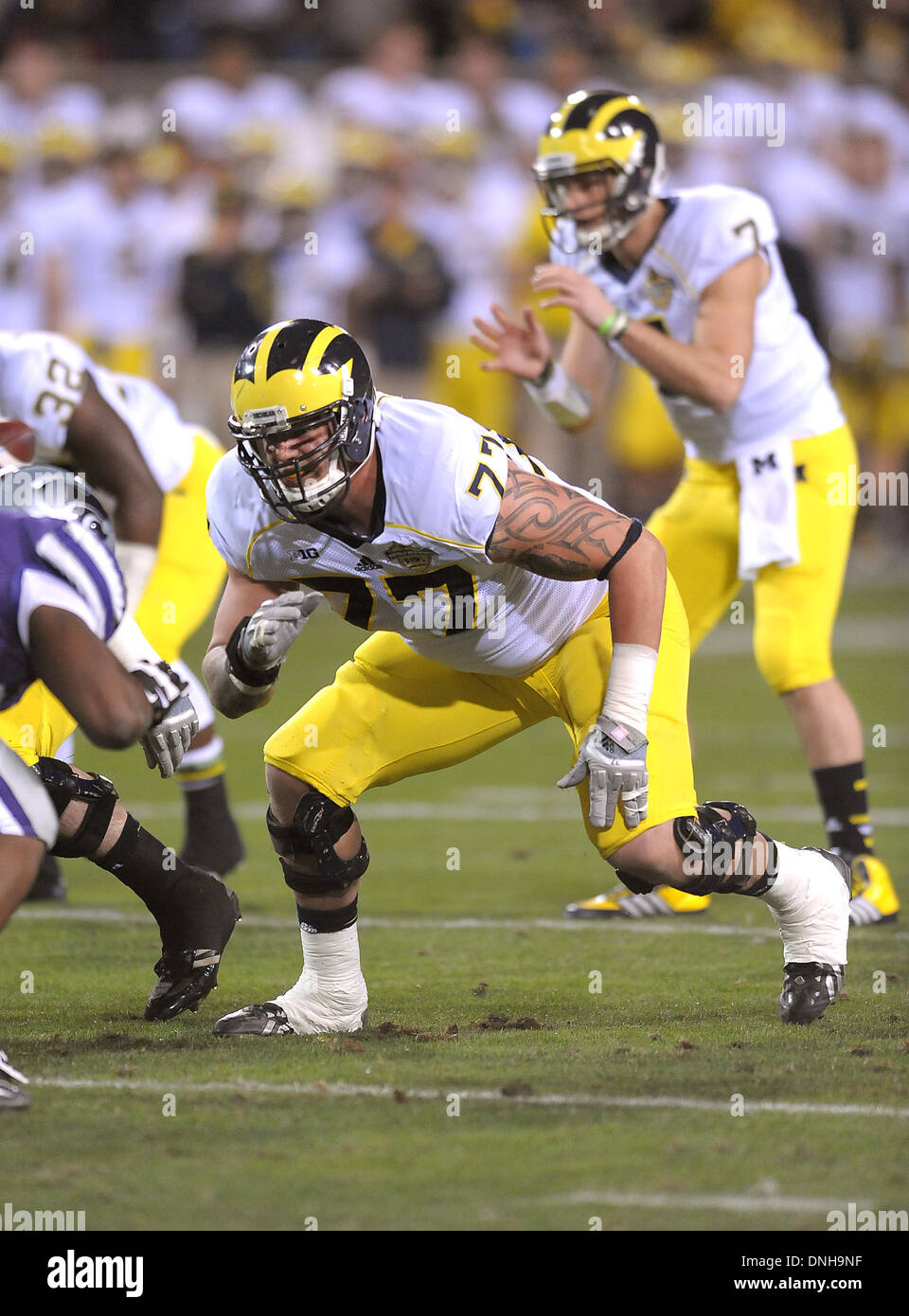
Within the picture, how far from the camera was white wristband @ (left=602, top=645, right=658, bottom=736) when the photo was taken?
3.90 metres

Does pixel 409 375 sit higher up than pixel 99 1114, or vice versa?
pixel 409 375

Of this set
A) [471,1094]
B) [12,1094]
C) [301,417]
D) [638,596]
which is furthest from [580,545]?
[12,1094]

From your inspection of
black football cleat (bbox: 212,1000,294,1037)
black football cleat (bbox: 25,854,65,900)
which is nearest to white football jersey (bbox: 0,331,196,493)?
black football cleat (bbox: 25,854,65,900)

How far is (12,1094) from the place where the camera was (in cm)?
353

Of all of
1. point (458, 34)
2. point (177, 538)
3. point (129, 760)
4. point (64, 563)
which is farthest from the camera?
point (458, 34)

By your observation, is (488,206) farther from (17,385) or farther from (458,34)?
(17,385)

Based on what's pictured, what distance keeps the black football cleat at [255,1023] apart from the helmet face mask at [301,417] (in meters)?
1.09

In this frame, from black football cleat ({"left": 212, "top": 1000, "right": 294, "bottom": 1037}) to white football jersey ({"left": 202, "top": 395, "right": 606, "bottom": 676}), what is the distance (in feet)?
2.78

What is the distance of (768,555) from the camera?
5.40 metres

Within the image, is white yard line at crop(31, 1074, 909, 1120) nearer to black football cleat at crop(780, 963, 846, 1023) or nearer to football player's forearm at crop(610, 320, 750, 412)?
Result: black football cleat at crop(780, 963, 846, 1023)

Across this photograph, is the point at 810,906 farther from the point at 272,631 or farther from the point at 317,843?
the point at 272,631

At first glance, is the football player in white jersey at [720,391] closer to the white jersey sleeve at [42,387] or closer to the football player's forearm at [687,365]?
the football player's forearm at [687,365]
